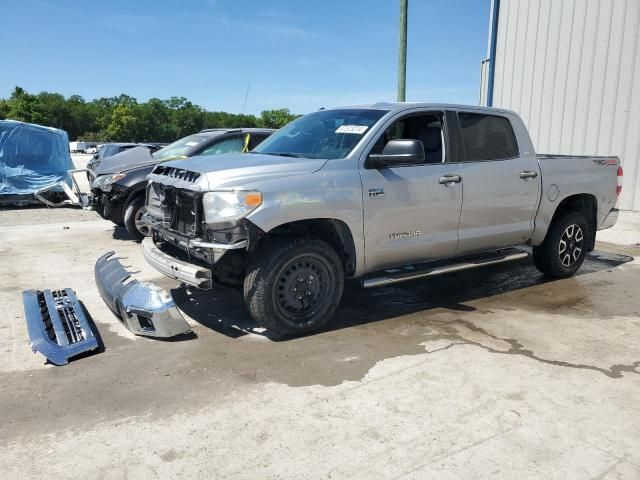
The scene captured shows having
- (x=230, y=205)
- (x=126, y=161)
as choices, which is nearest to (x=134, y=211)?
(x=126, y=161)

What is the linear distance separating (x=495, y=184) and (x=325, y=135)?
1.84 meters

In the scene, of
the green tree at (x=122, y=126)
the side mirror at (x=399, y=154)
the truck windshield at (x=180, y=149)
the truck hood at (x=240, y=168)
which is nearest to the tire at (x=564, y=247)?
the side mirror at (x=399, y=154)

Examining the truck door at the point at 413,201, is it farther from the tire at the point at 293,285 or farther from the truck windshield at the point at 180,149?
the truck windshield at the point at 180,149

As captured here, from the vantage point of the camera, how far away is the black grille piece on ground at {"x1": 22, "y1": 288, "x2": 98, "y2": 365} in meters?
4.20

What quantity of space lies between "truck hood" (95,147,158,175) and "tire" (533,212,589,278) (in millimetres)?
5966

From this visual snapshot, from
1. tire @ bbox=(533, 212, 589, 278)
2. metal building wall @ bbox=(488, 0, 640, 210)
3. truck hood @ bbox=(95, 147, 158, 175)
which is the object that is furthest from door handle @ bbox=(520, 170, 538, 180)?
metal building wall @ bbox=(488, 0, 640, 210)

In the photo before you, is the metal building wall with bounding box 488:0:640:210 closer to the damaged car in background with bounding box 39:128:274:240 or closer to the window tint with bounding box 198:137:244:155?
the damaged car in background with bounding box 39:128:274:240

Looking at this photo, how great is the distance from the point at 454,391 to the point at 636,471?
1143mm

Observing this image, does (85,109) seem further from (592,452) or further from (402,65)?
A: (592,452)

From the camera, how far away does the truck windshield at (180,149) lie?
29.1 ft

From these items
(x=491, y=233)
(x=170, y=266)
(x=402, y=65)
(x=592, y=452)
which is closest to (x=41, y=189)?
(x=402, y=65)

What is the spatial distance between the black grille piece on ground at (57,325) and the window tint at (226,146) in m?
3.72

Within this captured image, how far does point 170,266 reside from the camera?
4520 mm

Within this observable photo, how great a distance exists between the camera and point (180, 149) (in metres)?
9.09
